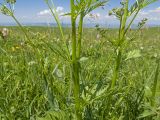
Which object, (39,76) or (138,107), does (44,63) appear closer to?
(39,76)

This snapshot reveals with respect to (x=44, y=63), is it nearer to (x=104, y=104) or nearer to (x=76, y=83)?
(x=104, y=104)

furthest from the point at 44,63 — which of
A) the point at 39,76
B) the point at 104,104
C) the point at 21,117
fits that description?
the point at 104,104

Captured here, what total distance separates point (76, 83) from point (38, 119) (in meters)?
0.32

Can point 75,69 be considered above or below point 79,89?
above

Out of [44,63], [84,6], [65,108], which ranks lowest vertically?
[65,108]

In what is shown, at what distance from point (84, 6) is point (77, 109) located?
21.6 inches

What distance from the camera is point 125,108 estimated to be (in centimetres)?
240

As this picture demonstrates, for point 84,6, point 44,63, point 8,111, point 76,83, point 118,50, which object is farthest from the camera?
point 44,63

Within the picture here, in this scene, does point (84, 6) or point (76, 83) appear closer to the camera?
point (84, 6)

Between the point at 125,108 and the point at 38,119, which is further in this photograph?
the point at 125,108

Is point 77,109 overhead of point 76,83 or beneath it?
beneath

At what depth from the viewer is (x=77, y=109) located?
1.94m

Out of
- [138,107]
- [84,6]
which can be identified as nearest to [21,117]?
[138,107]

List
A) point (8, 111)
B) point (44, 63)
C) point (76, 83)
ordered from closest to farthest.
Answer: point (76, 83), point (8, 111), point (44, 63)
